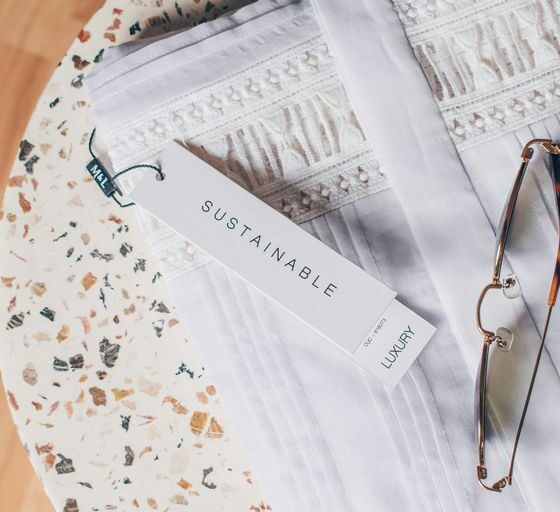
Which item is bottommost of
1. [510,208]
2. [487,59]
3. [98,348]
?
[98,348]

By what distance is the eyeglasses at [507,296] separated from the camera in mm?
477

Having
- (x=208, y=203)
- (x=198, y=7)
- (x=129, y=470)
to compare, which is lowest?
(x=129, y=470)

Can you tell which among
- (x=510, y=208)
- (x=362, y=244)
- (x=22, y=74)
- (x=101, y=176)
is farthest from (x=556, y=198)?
(x=22, y=74)

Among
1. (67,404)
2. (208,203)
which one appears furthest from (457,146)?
(67,404)

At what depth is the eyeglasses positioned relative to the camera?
1.57 feet

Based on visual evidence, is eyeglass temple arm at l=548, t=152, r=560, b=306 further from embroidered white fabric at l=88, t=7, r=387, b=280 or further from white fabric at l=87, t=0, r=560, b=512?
embroidered white fabric at l=88, t=7, r=387, b=280

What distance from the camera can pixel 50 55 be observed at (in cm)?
71

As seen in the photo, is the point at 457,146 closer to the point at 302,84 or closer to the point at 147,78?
the point at 302,84

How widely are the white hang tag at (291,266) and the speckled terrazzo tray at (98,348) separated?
4.4 inches

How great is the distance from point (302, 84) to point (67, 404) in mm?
347

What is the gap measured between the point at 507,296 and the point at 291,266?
16 cm

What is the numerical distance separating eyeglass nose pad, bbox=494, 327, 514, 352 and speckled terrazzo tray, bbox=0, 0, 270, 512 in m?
0.24

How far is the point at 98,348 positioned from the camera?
588 millimetres

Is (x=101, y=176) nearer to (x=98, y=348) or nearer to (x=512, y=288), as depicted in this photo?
(x=98, y=348)
